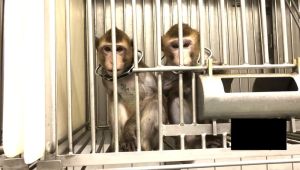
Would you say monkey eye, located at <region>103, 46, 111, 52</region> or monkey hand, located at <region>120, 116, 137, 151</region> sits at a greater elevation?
monkey eye, located at <region>103, 46, 111, 52</region>

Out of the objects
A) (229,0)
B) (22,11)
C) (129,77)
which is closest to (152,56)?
(129,77)

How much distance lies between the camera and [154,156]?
652 millimetres

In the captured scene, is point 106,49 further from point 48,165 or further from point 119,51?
point 48,165

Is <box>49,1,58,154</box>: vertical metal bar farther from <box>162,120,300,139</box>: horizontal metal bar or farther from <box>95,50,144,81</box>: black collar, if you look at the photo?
<box>95,50,144,81</box>: black collar

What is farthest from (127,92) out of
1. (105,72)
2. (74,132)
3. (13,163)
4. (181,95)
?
(13,163)

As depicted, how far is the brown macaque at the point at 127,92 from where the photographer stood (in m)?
0.86

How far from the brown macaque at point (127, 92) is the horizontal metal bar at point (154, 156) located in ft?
0.62

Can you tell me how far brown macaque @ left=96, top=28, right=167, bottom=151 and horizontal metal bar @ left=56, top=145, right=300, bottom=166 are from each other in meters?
0.19

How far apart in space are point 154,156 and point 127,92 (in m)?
0.40

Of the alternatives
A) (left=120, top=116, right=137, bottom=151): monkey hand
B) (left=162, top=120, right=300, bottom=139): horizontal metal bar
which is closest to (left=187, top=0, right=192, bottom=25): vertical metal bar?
(left=120, top=116, right=137, bottom=151): monkey hand

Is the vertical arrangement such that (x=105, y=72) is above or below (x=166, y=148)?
above

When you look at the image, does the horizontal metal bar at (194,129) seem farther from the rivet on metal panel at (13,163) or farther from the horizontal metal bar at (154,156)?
the rivet on metal panel at (13,163)

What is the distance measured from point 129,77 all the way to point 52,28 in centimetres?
42

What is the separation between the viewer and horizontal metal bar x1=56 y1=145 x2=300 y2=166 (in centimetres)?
64
